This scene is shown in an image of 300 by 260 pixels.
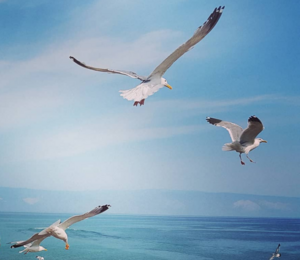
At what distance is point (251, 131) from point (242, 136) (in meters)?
0.16

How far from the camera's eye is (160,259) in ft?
86.6

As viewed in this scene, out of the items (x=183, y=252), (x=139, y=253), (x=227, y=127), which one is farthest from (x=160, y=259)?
(x=227, y=127)

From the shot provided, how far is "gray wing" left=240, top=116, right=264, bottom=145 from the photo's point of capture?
4402 millimetres

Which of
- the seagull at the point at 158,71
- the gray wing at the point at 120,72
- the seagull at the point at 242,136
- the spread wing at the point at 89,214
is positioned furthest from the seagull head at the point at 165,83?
the spread wing at the point at 89,214

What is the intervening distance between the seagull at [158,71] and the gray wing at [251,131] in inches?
36.2

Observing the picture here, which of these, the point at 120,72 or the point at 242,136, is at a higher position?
the point at 120,72

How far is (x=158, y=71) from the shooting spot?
4.46m

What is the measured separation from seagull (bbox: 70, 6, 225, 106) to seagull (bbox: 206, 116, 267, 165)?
3.08 ft

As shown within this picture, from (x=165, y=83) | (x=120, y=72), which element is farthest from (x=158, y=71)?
(x=120, y=72)

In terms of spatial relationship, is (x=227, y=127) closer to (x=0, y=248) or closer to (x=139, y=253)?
(x=0, y=248)

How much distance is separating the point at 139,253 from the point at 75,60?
26976 millimetres

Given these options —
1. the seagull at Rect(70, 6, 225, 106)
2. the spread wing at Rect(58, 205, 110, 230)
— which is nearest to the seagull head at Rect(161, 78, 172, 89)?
the seagull at Rect(70, 6, 225, 106)

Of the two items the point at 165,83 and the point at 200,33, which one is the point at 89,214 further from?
the point at 200,33

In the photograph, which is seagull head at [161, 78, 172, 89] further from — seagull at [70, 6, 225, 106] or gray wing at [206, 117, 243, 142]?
gray wing at [206, 117, 243, 142]
